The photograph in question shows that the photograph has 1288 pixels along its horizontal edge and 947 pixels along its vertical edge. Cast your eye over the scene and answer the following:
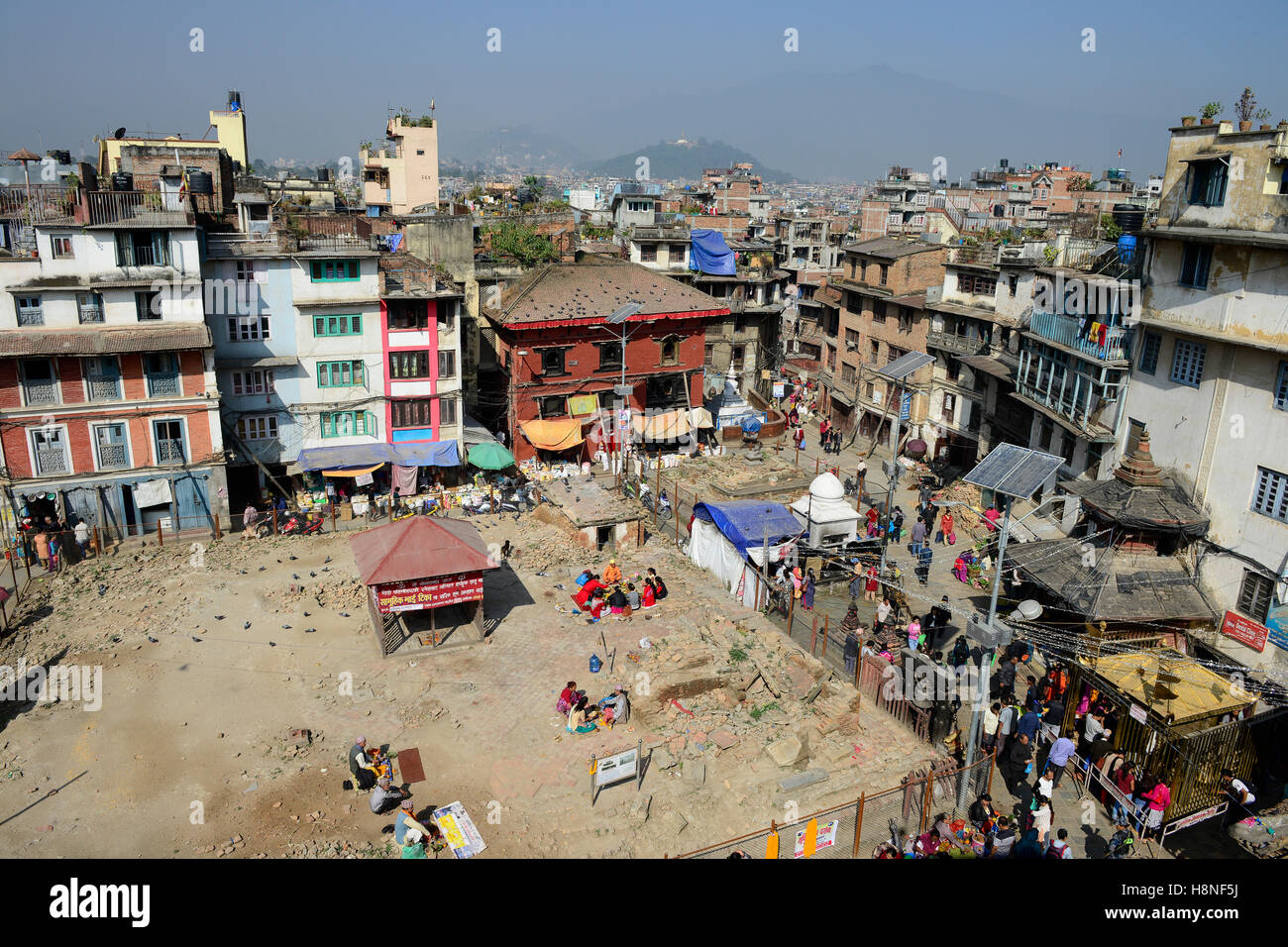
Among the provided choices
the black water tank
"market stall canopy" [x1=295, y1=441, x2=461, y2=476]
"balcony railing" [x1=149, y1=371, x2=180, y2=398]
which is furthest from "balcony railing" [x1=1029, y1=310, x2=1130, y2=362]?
"balcony railing" [x1=149, y1=371, x2=180, y2=398]

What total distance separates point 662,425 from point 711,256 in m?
16.4

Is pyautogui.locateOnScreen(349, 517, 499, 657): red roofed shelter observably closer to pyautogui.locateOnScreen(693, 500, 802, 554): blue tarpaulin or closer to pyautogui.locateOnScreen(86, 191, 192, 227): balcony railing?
pyautogui.locateOnScreen(693, 500, 802, 554): blue tarpaulin

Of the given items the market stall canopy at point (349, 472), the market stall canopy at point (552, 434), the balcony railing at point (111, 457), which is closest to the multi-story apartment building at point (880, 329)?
the market stall canopy at point (552, 434)

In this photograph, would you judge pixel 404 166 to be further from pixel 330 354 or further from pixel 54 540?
pixel 54 540

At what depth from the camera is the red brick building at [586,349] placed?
141ft

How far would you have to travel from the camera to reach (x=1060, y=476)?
33.8 metres

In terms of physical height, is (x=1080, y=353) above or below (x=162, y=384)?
above

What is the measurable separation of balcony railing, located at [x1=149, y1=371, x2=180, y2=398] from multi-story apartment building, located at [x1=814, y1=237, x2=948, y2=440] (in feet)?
109

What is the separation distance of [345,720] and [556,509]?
14660mm

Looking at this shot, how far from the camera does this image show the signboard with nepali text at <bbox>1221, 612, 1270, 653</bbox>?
24.0 meters

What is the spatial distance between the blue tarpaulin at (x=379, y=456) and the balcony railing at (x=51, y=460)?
829cm

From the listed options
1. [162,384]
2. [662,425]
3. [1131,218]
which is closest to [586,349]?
[662,425]

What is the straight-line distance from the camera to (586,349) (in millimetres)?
44281

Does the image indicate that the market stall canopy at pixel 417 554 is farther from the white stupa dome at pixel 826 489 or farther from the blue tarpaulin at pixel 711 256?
the blue tarpaulin at pixel 711 256
